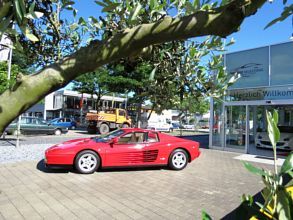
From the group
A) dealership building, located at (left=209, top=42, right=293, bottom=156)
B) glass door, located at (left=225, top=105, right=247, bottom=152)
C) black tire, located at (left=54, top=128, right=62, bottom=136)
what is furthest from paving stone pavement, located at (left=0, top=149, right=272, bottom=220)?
black tire, located at (left=54, top=128, right=62, bottom=136)

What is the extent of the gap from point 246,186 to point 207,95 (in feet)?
22.2

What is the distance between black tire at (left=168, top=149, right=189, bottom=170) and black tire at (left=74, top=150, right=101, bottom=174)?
93.0 inches

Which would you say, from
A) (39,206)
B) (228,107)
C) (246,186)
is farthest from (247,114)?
(39,206)

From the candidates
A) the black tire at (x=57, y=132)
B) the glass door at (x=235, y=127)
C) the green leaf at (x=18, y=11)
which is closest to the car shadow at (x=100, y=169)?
the glass door at (x=235, y=127)

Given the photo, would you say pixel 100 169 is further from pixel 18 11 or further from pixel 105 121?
pixel 105 121

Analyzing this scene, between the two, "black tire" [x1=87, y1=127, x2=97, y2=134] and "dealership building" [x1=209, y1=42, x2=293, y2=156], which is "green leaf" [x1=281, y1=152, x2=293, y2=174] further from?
"black tire" [x1=87, y1=127, x2=97, y2=134]

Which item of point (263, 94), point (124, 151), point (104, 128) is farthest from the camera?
point (104, 128)

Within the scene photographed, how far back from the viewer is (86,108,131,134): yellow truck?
30.0 m

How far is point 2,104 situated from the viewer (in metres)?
1.43

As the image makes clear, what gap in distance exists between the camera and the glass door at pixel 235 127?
16.3m

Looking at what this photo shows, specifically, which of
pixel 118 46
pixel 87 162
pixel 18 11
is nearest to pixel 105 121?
pixel 87 162

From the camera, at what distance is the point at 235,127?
54.7 feet

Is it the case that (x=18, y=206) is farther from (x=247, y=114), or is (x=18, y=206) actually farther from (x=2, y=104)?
(x=247, y=114)

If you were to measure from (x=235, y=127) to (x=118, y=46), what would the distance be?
52.4 feet
